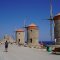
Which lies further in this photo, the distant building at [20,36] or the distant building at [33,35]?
the distant building at [20,36]

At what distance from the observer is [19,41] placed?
278 feet

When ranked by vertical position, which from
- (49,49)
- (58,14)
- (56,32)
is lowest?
(49,49)

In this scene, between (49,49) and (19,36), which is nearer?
(49,49)

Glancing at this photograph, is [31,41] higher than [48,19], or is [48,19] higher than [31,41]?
[48,19]

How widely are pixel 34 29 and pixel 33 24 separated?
3631 millimetres

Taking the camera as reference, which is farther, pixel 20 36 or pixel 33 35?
pixel 20 36

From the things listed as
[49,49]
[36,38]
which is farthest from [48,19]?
[36,38]

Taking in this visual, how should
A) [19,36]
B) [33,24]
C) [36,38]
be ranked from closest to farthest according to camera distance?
[36,38] < [33,24] < [19,36]

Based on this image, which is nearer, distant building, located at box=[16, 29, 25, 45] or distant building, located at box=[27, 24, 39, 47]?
distant building, located at box=[27, 24, 39, 47]

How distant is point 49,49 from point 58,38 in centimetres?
448

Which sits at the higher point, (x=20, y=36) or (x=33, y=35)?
(x=20, y=36)

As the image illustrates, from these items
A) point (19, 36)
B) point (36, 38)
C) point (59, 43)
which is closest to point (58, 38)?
point (59, 43)

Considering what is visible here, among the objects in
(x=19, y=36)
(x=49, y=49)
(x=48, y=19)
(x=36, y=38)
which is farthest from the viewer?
(x=19, y=36)

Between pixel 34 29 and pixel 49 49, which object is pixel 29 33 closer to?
pixel 34 29
